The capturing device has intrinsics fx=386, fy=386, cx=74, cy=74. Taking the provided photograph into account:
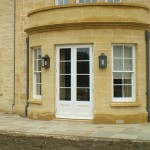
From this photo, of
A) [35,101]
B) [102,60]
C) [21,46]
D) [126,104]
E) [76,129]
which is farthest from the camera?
[21,46]

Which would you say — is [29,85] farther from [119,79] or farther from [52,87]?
[119,79]

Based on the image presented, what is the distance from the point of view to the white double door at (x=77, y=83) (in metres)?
13.9

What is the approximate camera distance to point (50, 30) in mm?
14438

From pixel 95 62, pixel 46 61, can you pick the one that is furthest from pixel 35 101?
pixel 95 62

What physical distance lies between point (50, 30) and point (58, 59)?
3.72ft

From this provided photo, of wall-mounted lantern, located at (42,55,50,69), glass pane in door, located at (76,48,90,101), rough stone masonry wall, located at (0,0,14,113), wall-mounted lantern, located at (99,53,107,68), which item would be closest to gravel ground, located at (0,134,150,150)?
glass pane in door, located at (76,48,90,101)

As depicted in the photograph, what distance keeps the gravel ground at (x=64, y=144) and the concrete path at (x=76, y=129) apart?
0.40 meters

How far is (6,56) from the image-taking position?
17.5m

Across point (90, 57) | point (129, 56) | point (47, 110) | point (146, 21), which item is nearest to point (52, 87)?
point (47, 110)

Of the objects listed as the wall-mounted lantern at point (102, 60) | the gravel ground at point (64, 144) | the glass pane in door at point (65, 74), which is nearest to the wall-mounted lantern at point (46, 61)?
the glass pane in door at point (65, 74)

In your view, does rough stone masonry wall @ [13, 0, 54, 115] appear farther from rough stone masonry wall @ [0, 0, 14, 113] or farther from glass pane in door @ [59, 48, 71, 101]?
glass pane in door @ [59, 48, 71, 101]

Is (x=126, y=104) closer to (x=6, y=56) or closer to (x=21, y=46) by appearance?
(x=21, y=46)

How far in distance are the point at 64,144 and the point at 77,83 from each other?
4.08 metres

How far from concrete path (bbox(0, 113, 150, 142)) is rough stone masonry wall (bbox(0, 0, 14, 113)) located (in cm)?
314
